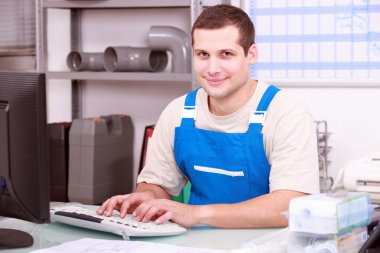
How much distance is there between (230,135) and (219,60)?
0.74 feet

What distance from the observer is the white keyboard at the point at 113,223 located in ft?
5.36

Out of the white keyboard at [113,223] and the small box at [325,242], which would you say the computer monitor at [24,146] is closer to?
the white keyboard at [113,223]

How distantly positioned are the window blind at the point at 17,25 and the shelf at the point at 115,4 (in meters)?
0.33

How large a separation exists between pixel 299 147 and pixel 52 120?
2.13 m

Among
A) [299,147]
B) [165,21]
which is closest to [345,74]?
[165,21]

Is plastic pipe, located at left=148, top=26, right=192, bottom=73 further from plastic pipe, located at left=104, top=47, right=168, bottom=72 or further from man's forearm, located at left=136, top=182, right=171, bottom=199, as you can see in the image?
man's forearm, located at left=136, top=182, right=171, bottom=199

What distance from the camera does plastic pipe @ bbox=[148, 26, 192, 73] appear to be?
319 cm

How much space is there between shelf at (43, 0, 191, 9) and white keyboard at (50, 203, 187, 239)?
1491mm

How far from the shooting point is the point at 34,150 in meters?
1.52

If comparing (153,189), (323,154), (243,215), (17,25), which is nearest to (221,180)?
(153,189)

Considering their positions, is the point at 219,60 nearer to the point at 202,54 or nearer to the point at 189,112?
the point at 202,54

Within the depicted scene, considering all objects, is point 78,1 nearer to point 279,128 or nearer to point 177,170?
point 177,170

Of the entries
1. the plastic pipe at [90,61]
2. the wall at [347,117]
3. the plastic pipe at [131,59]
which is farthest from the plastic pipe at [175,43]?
the wall at [347,117]

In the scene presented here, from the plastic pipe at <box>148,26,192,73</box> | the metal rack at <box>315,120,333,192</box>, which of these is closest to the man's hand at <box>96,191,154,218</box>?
the metal rack at <box>315,120,333,192</box>
